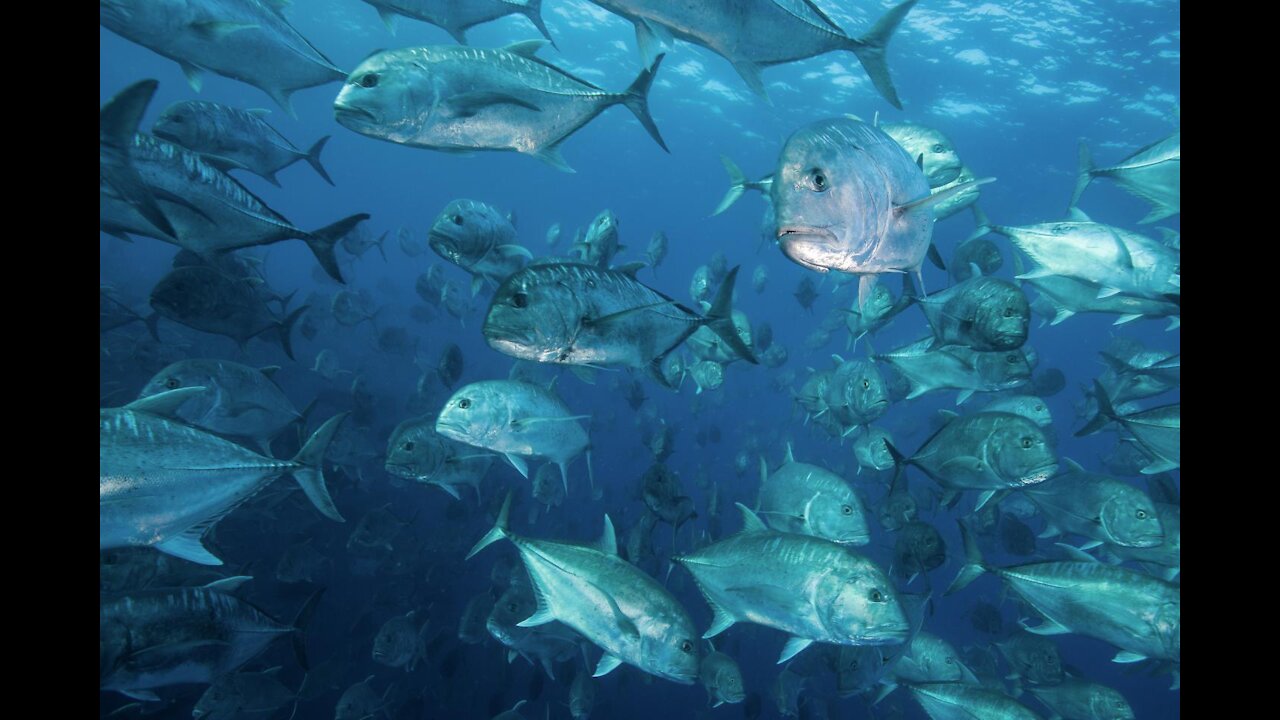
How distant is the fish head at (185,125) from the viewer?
455 centimetres

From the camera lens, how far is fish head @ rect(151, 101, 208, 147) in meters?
4.55

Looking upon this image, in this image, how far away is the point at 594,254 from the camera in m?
6.46

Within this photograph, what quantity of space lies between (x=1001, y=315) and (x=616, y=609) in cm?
336

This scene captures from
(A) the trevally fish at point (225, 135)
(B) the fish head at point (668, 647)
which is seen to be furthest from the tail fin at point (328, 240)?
(B) the fish head at point (668, 647)

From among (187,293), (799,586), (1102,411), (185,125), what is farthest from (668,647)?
(185,125)

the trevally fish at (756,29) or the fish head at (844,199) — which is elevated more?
the trevally fish at (756,29)

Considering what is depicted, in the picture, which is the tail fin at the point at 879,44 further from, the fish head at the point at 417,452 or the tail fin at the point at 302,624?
the tail fin at the point at 302,624

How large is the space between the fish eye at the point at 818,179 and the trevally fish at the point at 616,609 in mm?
2674

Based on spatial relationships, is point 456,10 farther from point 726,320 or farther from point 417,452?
point 417,452

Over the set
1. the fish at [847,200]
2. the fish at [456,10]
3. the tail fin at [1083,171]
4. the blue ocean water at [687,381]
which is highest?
the fish at [456,10]

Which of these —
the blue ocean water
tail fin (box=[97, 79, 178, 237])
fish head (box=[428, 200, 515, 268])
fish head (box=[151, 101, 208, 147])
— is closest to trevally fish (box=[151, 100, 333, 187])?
fish head (box=[151, 101, 208, 147])

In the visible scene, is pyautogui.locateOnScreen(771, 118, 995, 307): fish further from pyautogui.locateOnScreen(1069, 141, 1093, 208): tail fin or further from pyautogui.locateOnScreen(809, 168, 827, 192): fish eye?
pyautogui.locateOnScreen(1069, 141, 1093, 208): tail fin

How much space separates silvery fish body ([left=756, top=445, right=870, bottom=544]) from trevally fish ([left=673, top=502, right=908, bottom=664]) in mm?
1258
